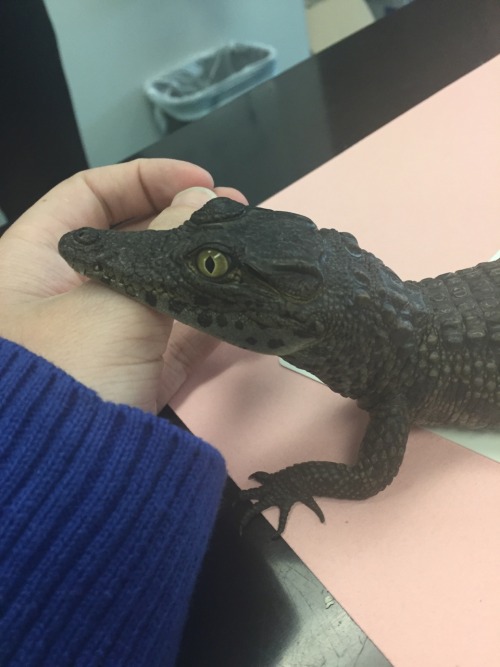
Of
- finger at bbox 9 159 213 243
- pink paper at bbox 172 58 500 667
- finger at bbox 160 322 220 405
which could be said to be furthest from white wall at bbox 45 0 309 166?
finger at bbox 160 322 220 405

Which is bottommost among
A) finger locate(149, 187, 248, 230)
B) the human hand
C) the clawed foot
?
the clawed foot

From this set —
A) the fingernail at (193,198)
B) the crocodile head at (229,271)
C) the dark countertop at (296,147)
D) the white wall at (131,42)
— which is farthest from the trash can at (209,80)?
the crocodile head at (229,271)

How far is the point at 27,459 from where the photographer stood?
0.69m

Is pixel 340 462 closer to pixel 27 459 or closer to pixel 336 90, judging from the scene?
pixel 27 459

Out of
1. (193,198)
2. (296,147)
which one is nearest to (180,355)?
(193,198)

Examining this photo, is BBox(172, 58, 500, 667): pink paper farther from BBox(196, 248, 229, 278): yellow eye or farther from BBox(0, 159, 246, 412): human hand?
BBox(196, 248, 229, 278): yellow eye

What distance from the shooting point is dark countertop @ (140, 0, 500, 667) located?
844 millimetres

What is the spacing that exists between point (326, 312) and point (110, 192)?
553mm

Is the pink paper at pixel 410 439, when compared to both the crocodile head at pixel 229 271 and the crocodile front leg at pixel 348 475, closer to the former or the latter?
the crocodile front leg at pixel 348 475

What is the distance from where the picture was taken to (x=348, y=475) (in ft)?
3.08

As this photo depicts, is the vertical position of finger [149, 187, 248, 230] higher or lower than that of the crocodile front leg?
higher

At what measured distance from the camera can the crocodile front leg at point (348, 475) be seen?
3.04 ft

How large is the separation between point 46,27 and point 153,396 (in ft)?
4.00

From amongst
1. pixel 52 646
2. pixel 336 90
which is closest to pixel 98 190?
pixel 52 646
